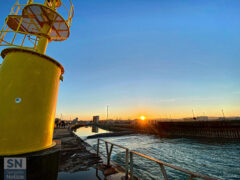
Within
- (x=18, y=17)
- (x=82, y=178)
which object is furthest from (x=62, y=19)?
(x=82, y=178)

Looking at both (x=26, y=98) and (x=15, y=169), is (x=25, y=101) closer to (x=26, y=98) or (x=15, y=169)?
(x=26, y=98)

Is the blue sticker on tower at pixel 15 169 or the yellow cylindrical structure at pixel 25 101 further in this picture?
the yellow cylindrical structure at pixel 25 101

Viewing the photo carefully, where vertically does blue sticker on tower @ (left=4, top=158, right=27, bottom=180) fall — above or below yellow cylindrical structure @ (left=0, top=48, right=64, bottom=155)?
below

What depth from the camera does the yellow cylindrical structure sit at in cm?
198

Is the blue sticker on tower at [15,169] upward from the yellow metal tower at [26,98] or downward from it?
downward

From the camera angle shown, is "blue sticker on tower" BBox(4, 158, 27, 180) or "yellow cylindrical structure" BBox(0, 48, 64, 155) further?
"yellow cylindrical structure" BBox(0, 48, 64, 155)

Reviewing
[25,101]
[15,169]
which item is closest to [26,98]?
[25,101]

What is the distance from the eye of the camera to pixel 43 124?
93.9 inches

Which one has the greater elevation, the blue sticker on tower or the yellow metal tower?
the yellow metal tower

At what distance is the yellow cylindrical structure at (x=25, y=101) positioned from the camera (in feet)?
6.48

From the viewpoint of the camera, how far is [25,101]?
7.09ft

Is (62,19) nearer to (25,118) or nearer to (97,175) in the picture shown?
(25,118)

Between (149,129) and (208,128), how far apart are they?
17.8 meters

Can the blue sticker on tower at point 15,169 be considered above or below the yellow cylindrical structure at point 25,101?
below
